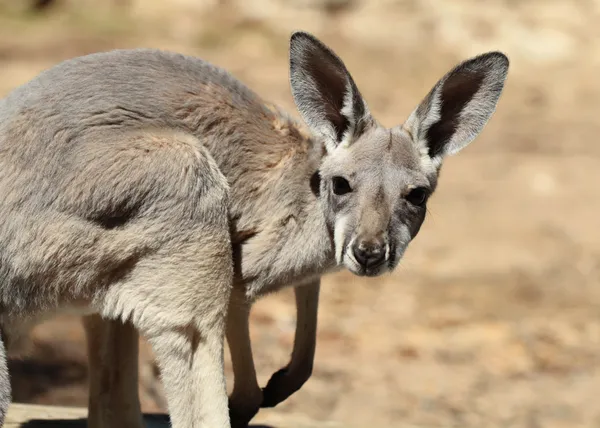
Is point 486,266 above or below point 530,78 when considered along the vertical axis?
below

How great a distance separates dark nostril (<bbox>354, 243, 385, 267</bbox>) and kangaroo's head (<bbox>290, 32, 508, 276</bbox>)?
40 mm

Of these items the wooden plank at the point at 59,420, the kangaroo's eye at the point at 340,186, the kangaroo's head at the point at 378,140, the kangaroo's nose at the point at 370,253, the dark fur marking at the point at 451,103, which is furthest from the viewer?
the wooden plank at the point at 59,420

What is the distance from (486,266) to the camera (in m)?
9.31

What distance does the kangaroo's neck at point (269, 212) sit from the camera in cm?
430

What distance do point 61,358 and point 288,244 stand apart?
3.47 metres

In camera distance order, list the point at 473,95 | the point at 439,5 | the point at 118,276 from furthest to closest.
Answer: the point at 439,5, the point at 473,95, the point at 118,276

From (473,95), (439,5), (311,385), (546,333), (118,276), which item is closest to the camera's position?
(118,276)

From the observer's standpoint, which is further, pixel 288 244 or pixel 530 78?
pixel 530 78

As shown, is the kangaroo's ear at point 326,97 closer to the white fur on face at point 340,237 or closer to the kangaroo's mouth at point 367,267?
the white fur on face at point 340,237

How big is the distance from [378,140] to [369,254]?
2.04ft

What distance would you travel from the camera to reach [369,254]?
3818 millimetres

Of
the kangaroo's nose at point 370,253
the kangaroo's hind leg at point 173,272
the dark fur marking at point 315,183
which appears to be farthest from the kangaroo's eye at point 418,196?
the kangaroo's hind leg at point 173,272

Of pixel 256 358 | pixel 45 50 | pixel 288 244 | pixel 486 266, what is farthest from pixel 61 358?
pixel 45 50

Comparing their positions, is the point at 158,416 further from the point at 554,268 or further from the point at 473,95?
the point at 554,268
